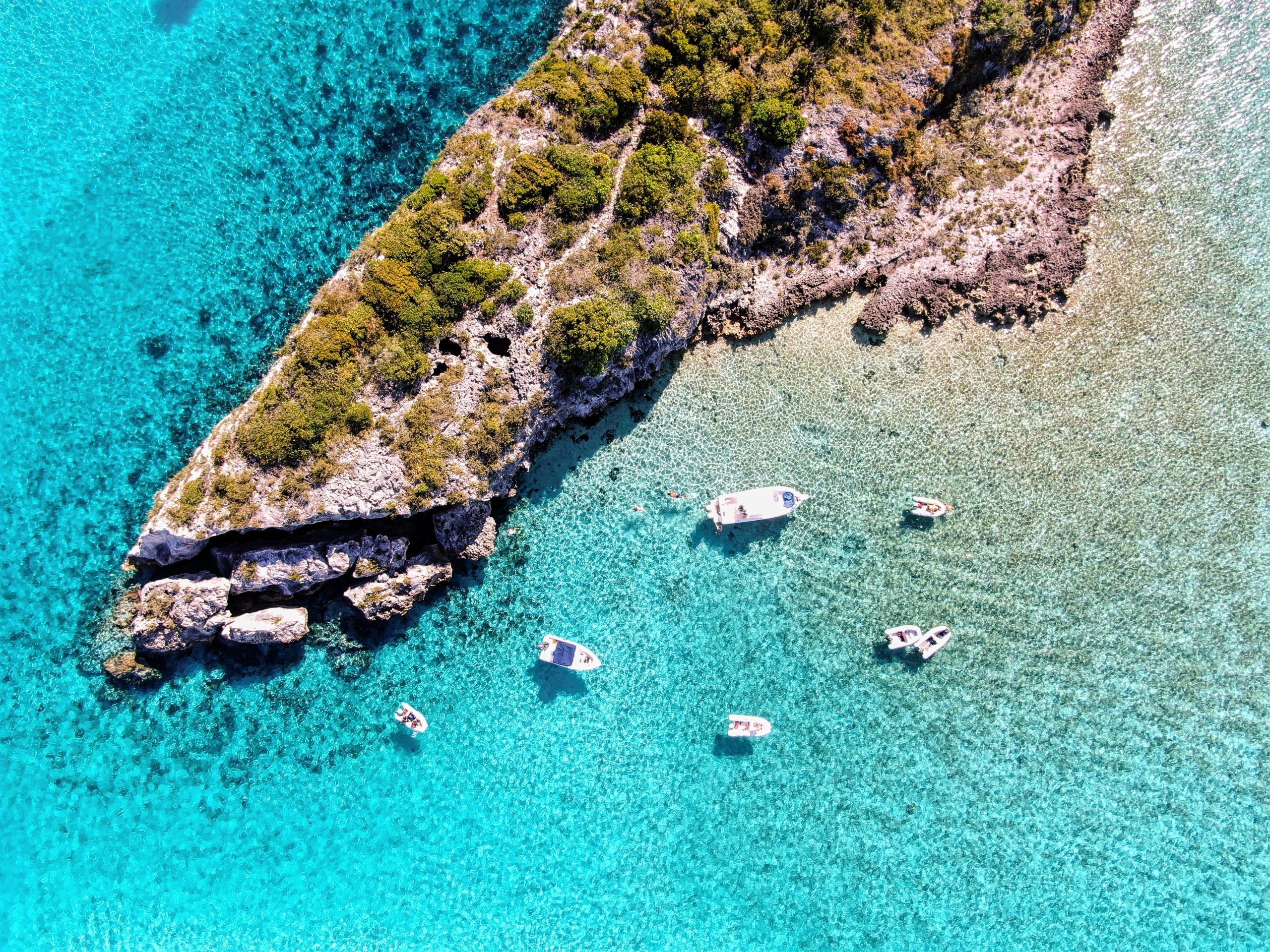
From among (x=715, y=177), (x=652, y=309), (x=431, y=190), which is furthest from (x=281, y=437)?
(x=715, y=177)

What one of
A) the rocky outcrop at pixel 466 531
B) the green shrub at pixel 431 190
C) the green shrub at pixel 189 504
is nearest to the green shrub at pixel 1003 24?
the green shrub at pixel 431 190

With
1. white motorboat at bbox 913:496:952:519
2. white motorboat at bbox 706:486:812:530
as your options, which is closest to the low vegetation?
white motorboat at bbox 706:486:812:530

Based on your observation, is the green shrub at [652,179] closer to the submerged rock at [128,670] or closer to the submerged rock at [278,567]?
the submerged rock at [278,567]

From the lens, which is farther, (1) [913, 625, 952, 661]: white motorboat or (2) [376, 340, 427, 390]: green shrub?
(1) [913, 625, 952, 661]: white motorboat

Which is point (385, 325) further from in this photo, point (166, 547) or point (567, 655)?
point (567, 655)

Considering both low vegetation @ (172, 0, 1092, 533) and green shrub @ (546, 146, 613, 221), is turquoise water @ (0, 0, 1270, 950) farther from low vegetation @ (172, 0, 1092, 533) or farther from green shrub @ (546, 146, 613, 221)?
green shrub @ (546, 146, 613, 221)

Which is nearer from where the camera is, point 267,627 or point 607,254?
point 607,254
